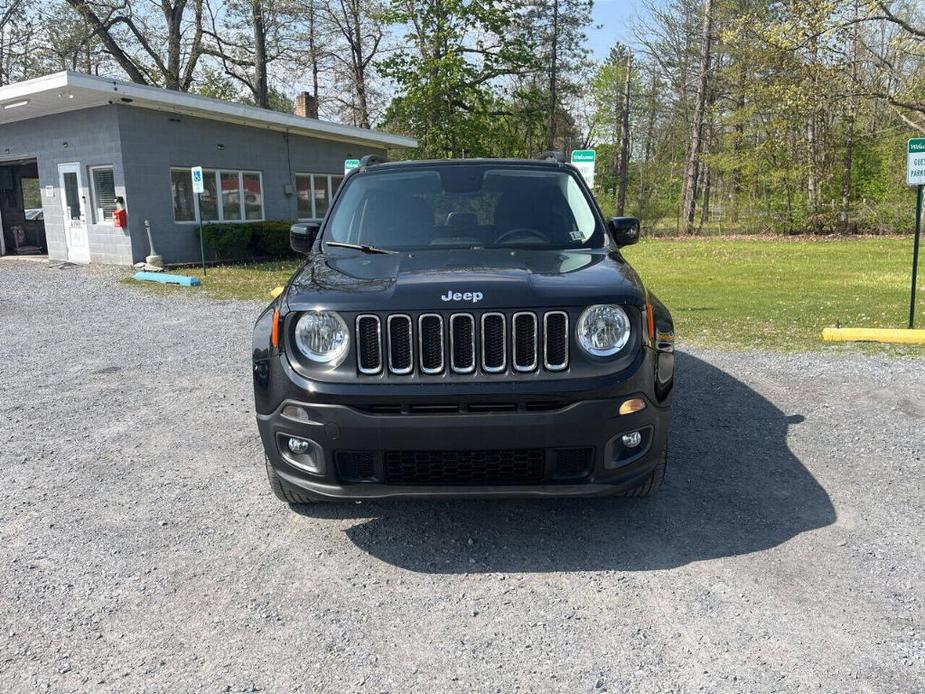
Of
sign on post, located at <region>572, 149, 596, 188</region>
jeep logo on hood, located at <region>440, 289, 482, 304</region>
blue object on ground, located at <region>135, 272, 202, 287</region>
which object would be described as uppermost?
sign on post, located at <region>572, 149, 596, 188</region>

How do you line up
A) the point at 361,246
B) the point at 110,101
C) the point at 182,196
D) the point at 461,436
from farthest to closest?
the point at 182,196
the point at 110,101
the point at 361,246
the point at 461,436

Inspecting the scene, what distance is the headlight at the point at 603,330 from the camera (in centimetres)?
305

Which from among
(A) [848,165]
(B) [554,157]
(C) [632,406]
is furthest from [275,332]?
(A) [848,165]

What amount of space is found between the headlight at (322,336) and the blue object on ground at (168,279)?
12044 mm

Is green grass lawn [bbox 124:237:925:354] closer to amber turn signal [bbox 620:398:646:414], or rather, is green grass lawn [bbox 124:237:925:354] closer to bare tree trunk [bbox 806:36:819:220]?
amber turn signal [bbox 620:398:646:414]

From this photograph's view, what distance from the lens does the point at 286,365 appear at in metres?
3.09

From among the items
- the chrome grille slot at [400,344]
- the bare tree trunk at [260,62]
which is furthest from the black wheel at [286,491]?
the bare tree trunk at [260,62]

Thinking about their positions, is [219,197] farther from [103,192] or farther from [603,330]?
[603,330]

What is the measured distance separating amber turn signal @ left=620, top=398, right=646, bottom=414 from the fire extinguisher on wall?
1642 centimetres

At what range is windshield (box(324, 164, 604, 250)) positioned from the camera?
4227 millimetres

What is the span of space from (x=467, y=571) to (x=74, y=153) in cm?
1824

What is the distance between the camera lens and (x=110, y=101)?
15977 mm

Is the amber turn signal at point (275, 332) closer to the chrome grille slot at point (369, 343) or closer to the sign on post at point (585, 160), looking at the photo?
the chrome grille slot at point (369, 343)

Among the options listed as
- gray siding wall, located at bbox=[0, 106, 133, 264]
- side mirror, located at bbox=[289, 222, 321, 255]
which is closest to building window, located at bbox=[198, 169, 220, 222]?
gray siding wall, located at bbox=[0, 106, 133, 264]
